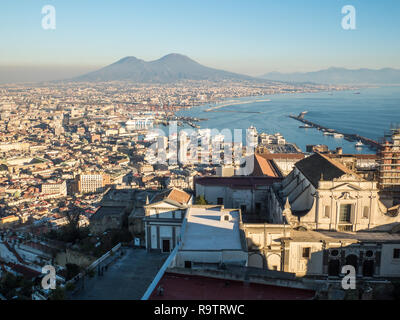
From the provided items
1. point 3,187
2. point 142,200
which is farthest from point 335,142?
point 142,200

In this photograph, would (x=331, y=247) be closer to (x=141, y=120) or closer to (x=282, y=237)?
(x=282, y=237)

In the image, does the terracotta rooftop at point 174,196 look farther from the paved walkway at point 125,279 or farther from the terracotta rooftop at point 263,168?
the terracotta rooftop at point 263,168

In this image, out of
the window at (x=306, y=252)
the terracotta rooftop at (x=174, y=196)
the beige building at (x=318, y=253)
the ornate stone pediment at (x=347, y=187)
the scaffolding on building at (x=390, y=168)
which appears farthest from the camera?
the scaffolding on building at (x=390, y=168)

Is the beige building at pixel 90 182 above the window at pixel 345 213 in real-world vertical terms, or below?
below

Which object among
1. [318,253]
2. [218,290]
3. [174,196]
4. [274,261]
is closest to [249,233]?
[274,261]

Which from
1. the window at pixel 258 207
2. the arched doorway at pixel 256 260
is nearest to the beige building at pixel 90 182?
the window at pixel 258 207

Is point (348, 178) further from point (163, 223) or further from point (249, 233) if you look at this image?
point (163, 223)

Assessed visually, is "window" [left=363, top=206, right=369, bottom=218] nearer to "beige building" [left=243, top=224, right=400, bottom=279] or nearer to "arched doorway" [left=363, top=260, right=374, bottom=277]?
"beige building" [left=243, top=224, right=400, bottom=279]

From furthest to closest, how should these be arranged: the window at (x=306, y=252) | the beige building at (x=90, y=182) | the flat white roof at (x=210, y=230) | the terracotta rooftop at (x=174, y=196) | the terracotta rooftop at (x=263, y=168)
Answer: the beige building at (x=90, y=182) < the terracotta rooftop at (x=263, y=168) < the terracotta rooftop at (x=174, y=196) < the window at (x=306, y=252) < the flat white roof at (x=210, y=230)
